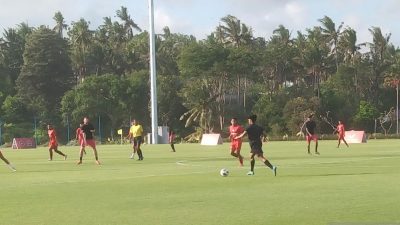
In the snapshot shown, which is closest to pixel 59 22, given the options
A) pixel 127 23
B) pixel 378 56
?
pixel 127 23

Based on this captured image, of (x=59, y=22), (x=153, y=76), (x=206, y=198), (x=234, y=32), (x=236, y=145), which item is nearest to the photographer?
(x=206, y=198)

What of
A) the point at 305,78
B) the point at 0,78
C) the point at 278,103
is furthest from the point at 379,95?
the point at 0,78

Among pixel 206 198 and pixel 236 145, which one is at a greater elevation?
pixel 236 145

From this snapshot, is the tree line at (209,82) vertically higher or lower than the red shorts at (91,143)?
higher

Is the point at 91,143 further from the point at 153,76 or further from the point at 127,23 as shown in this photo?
the point at 127,23

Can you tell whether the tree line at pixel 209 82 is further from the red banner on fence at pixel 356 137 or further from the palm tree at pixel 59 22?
the red banner on fence at pixel 356 137

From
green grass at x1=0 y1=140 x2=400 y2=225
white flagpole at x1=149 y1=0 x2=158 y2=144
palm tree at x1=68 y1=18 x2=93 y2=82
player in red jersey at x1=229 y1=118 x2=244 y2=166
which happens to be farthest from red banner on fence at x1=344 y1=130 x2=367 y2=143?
palm tree at x1=68 y1=18 x2=93 y2=82

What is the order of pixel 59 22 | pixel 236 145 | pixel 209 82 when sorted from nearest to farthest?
1. pixel 236 145
2. pixel 209 82
3. pixel 59 22

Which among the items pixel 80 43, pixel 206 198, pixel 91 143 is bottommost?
pixel 206 198

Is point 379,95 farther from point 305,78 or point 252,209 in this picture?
point 252,209

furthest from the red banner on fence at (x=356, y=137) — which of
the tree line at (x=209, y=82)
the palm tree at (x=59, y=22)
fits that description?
the palm tree at (x=59, y=22)

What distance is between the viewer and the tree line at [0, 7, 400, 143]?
9044 centimetres

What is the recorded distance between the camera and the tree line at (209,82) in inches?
3561

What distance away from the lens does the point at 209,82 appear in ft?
304
